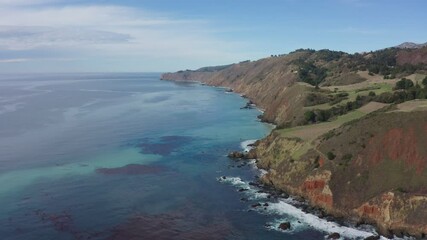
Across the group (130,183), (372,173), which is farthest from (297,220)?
(130,183)

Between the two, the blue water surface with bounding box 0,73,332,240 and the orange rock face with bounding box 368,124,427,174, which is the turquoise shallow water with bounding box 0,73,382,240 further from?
the orange rock face with bounding box 368,124,427,174

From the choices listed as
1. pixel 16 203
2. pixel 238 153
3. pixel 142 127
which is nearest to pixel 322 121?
pixel 238 153

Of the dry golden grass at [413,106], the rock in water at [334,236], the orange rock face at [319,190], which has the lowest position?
the rock in water at [334,236]

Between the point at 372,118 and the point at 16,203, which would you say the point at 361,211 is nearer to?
the point at 372,118

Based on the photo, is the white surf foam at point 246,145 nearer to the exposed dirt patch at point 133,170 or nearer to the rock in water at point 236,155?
the rock in water at point 236,155

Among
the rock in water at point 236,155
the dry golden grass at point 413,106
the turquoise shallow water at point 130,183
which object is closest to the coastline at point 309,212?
the turquoise shallow water at point 130,183

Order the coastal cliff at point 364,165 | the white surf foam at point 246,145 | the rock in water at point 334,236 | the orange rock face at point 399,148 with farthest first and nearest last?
1. the white surf foam at point 246,145
2. the orange rock face at point 399,148
3. the coastal cliff at point 364,165
4. the rock in water at point 334,236

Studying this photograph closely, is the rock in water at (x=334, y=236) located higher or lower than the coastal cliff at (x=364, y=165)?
lower
